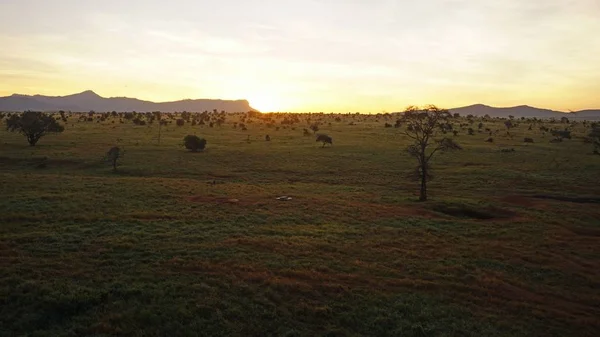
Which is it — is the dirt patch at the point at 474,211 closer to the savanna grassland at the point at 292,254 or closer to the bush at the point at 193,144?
the savanna grassland at the point at 292,254

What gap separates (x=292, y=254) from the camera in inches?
918

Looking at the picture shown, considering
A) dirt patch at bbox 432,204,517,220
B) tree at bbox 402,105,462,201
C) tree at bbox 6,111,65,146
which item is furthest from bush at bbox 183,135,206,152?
dirt patch at bbox 432,204,517,220

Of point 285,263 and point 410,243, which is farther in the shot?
point 410,243

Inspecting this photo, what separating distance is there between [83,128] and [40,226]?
74205 mm

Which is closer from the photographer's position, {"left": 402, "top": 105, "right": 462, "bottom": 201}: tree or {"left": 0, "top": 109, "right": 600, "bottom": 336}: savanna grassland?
{"left": 0, "top": 109, "right": 600, "bottom": 336}: savanna grassland

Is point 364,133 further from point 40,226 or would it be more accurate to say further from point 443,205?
point 40,226

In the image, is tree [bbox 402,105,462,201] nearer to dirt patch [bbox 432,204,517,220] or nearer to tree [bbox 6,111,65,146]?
dirt patch [bbox 432,204,517,220]

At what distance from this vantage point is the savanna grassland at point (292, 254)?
55.6ft

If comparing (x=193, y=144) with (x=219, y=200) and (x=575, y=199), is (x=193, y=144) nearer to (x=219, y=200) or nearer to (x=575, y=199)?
(x=219, y=200)

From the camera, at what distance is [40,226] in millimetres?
26125

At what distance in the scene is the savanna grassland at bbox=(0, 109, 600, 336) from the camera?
16953mm

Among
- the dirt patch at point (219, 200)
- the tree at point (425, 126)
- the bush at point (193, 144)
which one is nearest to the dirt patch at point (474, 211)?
the tree at point (425, 126)

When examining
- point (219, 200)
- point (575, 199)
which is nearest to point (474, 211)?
point (575, 199)

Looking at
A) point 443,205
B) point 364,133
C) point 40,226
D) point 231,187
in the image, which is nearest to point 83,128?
point 364,133
